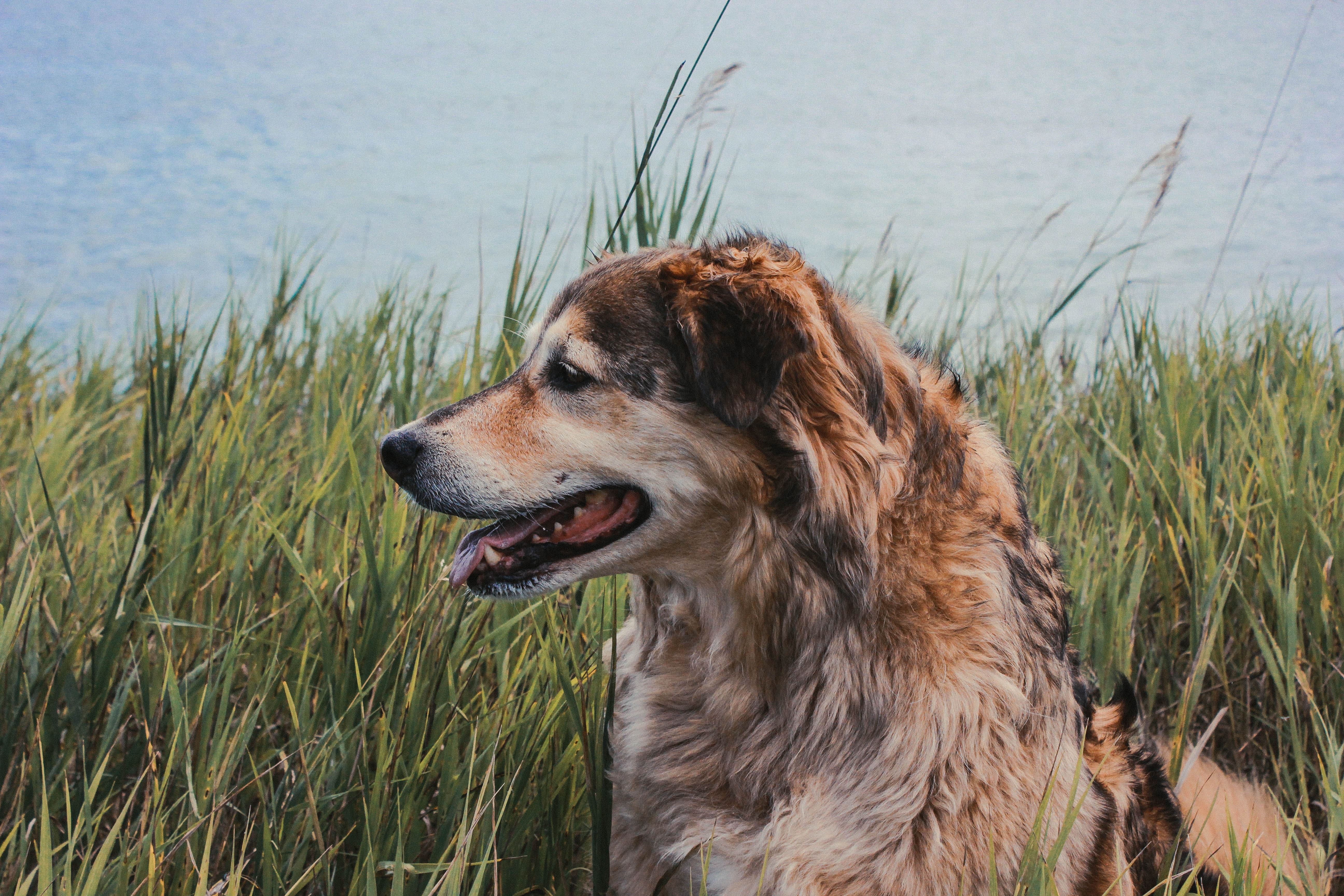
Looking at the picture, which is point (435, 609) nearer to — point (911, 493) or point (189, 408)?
point (911, 493)

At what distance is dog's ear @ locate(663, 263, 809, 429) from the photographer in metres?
2.15

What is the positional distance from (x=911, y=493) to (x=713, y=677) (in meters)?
0.58

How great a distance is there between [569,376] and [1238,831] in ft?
5.82

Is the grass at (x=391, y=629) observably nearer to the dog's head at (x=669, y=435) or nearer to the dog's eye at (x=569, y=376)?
the dog's head at (x=669, y=435)

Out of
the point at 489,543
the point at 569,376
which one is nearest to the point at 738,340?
the point at 569,376

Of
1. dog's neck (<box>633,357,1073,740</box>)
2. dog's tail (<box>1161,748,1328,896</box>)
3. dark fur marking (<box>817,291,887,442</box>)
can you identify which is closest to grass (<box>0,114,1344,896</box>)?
dog's tail (<box>1161,748,1328,896</box>)

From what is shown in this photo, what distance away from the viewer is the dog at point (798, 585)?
7.04 feet

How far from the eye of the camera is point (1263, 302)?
5086mm

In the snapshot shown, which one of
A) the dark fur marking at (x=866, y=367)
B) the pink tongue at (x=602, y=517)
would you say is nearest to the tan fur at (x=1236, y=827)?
the dark fur marking at (x=866, y=367)

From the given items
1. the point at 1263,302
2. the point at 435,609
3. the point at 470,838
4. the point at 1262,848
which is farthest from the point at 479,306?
the point at 1263,302

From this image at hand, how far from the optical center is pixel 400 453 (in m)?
2.41

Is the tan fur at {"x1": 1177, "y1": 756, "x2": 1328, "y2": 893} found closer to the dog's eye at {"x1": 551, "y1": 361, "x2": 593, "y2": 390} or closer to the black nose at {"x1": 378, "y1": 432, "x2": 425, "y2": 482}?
the dog's eye at {"x1": 551, "y1": 361, "x2": 593, "y2": 390}

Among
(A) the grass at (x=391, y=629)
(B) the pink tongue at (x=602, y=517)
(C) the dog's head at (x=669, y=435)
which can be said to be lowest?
(A) the grass at (x=391, y=629)

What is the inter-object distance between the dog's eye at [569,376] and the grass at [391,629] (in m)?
0.48
